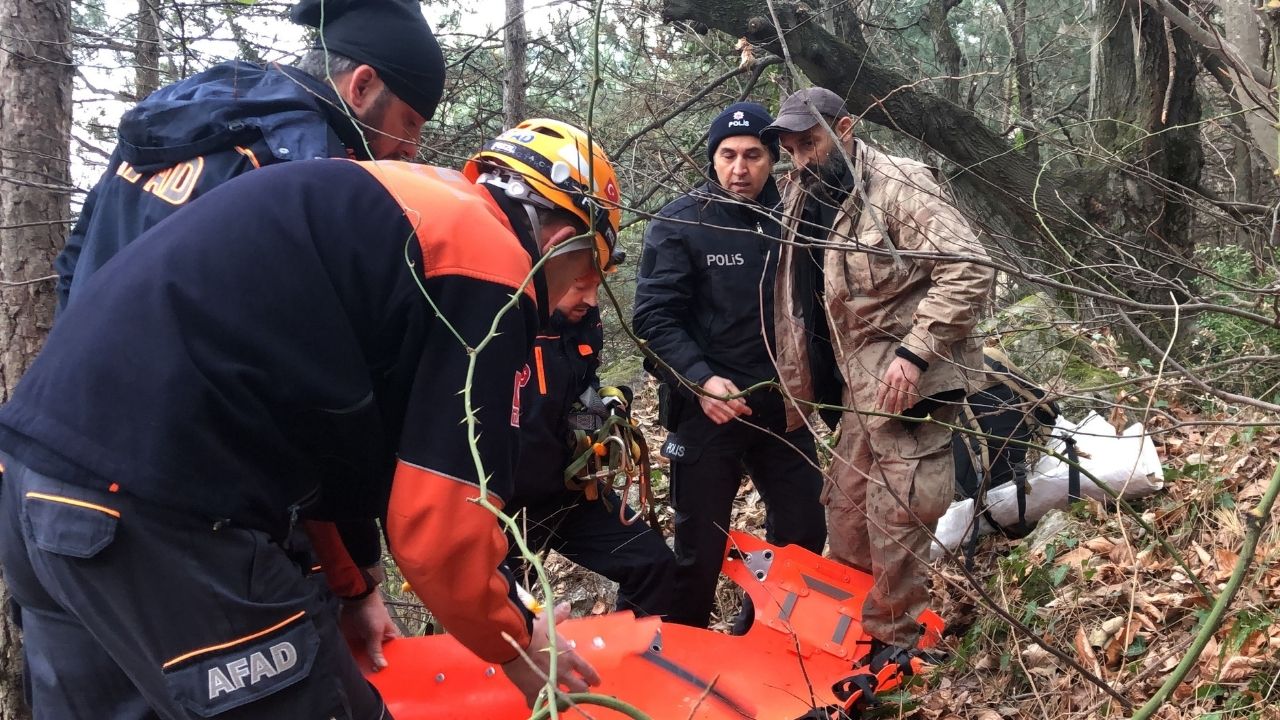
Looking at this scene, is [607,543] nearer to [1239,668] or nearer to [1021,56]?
[1239,668]

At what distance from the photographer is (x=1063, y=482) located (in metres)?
4.25

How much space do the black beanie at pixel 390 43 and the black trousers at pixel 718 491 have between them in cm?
203

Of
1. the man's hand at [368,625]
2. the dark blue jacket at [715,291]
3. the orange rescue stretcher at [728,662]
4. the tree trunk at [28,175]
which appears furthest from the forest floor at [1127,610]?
the tree trunk at [28,175]

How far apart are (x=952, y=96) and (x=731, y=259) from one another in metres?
7.24

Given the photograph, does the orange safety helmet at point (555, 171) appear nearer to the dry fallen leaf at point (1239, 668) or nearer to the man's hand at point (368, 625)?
the man's hand at point (368, 625)

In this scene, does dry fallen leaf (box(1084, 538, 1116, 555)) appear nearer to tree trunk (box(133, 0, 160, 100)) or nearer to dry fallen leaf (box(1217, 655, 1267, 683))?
dry fallen leaf (box(1217, 655, 1267, 683))

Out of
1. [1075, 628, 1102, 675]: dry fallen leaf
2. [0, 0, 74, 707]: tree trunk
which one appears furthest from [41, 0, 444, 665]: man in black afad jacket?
[1075, 628, 1102, 675]: dry fallen leaf

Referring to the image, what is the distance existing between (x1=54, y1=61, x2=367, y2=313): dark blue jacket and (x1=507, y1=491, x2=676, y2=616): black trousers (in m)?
1.73

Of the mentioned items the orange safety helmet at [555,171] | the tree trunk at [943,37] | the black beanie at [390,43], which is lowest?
the orange safety helmet at [555,171]

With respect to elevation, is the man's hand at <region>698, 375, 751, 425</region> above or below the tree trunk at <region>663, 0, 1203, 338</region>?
below

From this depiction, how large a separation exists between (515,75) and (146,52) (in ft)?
5.72

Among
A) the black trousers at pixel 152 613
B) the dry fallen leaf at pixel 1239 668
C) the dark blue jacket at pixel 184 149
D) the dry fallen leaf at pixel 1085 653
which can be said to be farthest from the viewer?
the dry fallen leaf at pixel 1085 653

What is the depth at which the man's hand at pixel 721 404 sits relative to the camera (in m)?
3.85

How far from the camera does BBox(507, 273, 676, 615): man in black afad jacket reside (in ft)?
11.3
